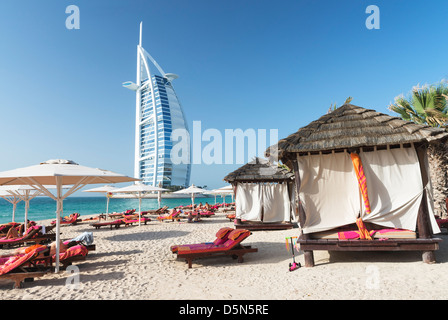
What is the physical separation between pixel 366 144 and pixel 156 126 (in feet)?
251

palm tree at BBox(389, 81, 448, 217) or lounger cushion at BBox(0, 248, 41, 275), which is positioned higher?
palm tree at BBox(389, 81, 448, 217)

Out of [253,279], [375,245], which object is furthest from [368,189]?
[253,279]

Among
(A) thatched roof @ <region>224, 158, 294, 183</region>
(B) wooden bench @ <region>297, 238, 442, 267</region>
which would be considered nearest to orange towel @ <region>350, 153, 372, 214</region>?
(B) wooden bench @ <region>297, 238, 442, 267</region>

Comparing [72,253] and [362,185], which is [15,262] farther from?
[362,185]

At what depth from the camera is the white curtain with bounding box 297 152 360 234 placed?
5422 millimetres

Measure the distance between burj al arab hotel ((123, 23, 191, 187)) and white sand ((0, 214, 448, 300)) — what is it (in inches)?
2817

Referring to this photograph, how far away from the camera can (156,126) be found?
76.9 meters

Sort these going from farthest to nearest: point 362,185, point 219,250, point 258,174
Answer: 1. point 258,174
2. point 219,250
3. point 362,185

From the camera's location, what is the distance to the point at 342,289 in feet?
13.0

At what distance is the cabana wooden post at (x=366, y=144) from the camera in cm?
493

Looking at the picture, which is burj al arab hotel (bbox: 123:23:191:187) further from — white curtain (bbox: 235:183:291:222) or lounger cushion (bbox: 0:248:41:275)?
lounger cushion (bbox: 0:248:41:275)
